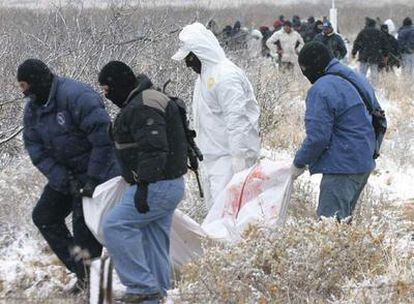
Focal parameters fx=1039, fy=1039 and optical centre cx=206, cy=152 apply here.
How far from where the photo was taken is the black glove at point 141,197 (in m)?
5.43

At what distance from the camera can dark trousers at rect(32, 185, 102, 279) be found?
6.19m

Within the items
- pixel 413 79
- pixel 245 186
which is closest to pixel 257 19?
pixel 413 79

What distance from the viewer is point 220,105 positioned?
23.4 ft

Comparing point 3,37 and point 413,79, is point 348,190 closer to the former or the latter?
point 3,37

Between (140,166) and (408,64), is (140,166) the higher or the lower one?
the higher one

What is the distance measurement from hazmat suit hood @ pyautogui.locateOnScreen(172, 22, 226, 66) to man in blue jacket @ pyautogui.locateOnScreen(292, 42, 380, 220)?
0.93m

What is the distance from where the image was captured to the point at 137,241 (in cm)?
562

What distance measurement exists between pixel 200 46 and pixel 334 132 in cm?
127

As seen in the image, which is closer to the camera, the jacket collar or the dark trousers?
the jacket collar

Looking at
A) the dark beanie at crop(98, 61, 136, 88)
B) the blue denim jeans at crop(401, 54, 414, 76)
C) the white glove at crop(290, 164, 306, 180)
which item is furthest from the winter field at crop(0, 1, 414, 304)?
the blue denim jeans at crop(401, 54, 414, 76)

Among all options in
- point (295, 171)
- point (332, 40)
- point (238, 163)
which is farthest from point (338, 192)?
point (332, 40)

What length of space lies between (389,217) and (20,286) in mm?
2409

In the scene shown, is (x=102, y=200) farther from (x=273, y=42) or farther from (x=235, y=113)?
(x=273, y=42)

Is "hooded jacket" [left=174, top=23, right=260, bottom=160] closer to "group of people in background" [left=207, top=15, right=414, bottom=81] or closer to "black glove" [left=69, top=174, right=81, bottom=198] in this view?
"black glove" [left=69, top=174, right=81, bottom=198]
